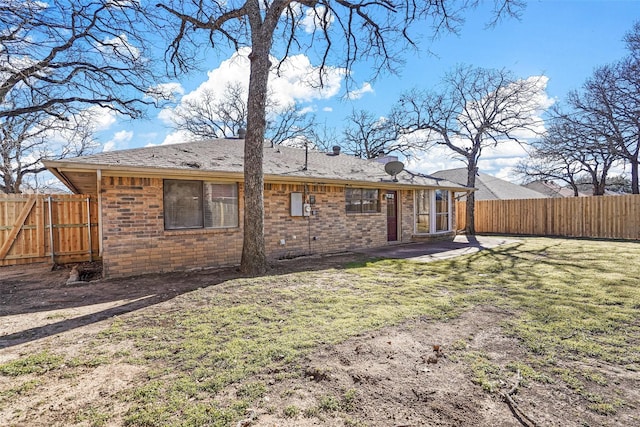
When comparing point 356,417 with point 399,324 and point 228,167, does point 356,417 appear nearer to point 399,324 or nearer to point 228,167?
point 399,324

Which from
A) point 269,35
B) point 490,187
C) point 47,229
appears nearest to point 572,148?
point 490,187

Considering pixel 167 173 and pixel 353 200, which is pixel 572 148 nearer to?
pixel 353 200

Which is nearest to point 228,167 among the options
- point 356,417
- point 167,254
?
point 167,254

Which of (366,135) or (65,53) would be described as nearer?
(65,53)

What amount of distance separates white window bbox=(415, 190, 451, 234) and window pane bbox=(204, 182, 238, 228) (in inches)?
311

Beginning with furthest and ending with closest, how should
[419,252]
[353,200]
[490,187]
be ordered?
[490,187], [353,200], [419,252]

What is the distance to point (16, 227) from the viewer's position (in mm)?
8820

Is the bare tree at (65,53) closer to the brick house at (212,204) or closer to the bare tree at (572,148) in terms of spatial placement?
the brick house at (212,204)

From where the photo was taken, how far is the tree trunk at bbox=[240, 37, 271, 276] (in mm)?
6703

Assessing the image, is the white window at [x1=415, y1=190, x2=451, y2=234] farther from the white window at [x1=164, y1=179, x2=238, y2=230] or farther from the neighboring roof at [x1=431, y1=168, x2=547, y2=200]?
the neighboring roof at [x1=431, y1=168, x2=547, y2=200]

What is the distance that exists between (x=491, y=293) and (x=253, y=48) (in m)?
6.90

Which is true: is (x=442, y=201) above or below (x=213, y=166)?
below

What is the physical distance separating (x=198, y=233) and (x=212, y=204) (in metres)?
0.80

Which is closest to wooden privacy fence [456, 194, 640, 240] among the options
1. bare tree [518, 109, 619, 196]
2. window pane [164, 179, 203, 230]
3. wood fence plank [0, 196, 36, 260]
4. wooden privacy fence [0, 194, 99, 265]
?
bare tree [518, 109, 619, 196]
